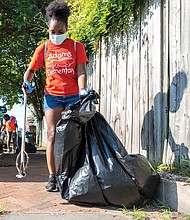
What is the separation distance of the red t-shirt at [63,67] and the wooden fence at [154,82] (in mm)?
733

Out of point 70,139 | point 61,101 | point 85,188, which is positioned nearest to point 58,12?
point 61,101

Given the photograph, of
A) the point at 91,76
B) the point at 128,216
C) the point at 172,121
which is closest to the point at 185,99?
the point at 172,121

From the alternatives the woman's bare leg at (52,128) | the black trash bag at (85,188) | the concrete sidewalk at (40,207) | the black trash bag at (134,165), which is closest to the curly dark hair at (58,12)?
the woman's bare leg at (52,128)

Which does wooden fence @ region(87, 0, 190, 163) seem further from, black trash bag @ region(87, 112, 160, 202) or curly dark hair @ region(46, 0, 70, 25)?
curly dark hair @ region(46, 0, 70, 25)

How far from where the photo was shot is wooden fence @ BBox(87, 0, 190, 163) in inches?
112

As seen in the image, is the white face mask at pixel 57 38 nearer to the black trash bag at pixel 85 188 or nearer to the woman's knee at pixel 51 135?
the woman's knee at pixel 51 135

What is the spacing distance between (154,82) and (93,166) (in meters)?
1.12

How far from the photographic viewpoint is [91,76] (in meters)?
5.47

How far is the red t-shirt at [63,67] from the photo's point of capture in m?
3.10

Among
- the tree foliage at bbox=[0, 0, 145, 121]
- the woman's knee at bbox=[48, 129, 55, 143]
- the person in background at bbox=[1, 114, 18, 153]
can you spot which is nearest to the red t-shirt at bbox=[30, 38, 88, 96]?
the woman's knee at bbox=[48, 129, 55, 143]

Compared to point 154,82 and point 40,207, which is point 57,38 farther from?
point 40,207

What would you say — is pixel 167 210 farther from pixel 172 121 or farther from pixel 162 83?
pixel 162 83

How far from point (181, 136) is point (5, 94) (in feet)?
53.6

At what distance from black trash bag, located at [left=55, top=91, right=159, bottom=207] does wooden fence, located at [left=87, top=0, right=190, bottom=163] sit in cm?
47
